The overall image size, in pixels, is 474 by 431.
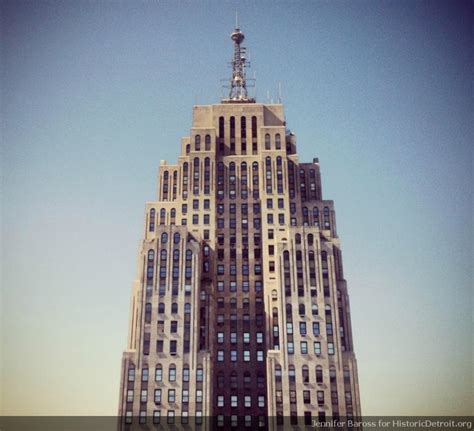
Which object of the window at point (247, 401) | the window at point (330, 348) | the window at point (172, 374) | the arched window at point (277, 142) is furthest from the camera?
the arched window at point (277, 142)

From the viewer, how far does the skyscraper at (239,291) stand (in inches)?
3949

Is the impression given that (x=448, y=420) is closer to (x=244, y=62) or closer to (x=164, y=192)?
(x=164, y=192)

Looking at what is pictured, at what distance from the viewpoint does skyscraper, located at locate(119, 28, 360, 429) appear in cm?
10031

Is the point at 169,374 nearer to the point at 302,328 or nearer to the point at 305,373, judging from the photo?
the point at 305,373

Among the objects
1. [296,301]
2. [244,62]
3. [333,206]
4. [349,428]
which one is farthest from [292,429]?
[244,62]

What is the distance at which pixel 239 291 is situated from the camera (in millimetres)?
116250

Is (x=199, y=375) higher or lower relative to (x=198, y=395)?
higher

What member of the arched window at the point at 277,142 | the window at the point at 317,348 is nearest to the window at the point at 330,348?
the window at the point at 317,348

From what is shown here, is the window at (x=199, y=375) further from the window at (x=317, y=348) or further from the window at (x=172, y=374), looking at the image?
the window at (x=317, y=348)

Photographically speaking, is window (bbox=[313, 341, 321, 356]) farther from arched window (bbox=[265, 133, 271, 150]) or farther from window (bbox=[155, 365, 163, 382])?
arched window (bbox=[265, 133, 271, 150])

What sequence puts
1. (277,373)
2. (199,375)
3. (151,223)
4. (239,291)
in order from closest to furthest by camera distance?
(277,373) < (199,375) < (239,291) < (151,223)

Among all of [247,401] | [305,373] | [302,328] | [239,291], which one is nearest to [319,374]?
[305,373]

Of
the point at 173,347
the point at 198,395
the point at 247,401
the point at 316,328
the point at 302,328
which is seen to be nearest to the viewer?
the point at 198,395

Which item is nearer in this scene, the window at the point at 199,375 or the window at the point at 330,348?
the window at the point at 199,375
